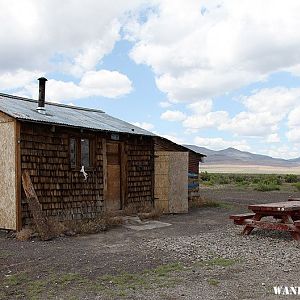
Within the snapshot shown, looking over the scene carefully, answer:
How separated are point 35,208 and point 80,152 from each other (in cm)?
255

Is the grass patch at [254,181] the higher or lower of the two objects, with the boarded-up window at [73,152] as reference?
lower

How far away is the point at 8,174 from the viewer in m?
11.3

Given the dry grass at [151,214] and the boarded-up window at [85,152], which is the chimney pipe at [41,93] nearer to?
the boarded-up window at [85,152]

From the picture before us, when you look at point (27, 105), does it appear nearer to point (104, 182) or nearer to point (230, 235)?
→ point (104, 182)

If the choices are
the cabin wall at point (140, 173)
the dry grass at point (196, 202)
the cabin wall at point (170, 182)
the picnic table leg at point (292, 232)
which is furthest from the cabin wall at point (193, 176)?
the picnic table leg at point (292, 232)

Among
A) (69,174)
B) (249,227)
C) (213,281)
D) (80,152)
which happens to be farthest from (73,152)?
(213,281)

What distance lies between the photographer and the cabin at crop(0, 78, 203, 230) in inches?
444

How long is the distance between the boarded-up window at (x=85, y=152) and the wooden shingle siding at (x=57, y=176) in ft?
0.80

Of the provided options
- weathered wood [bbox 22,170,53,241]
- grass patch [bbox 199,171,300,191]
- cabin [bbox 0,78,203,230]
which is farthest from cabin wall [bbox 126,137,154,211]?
grass patch [bbox 199,171,300,191]

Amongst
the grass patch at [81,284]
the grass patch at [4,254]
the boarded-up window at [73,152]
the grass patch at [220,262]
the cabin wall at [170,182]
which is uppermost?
the boarded-up window at [73,152]

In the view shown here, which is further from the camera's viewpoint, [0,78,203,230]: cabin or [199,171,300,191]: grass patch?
[199,171,300,191]: grass patch

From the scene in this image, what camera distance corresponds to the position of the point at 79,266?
298 inches

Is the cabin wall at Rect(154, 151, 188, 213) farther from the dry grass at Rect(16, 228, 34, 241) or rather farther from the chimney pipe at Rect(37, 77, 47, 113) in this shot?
the dry grass at Rect(16, 228, 34, 241)

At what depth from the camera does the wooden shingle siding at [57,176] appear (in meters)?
11.5
